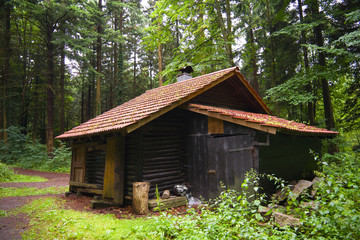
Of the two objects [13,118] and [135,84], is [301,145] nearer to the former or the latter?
[135,84]

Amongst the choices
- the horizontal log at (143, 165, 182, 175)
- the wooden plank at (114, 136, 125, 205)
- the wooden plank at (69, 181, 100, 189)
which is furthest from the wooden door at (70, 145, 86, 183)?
the horizontal log at (143, 165, 182, 175)

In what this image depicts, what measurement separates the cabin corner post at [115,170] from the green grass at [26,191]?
3.99 meters

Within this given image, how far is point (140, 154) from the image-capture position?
297 inches

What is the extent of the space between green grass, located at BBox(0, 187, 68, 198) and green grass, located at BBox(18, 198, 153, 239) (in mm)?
3193

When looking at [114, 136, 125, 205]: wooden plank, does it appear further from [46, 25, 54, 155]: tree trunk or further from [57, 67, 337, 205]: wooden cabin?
[46, 25, 54, 155]: tree trunk

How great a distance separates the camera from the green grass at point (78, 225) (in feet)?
15.8

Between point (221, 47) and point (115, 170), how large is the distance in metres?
11.4

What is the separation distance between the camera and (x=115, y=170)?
7656 mm

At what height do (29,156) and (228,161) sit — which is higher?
(228,161)

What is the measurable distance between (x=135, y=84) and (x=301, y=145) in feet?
75.4

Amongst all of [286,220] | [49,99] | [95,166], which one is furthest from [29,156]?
[286,220]

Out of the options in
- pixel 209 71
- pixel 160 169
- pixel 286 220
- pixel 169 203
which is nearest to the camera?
pixel 286 220

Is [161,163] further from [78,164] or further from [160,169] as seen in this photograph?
[78,164]

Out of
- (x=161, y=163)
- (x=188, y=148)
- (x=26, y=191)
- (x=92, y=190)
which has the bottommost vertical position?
(x=26, y=191)
